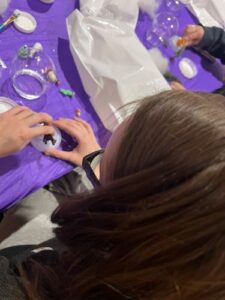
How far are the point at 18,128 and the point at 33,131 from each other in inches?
1.2

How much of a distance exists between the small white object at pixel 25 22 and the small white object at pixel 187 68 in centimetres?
50

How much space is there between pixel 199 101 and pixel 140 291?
0.24 metres

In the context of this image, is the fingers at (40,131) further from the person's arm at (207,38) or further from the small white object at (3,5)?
the person's arm at (207,38)

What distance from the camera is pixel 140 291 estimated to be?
446 millimetres

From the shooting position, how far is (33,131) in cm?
81

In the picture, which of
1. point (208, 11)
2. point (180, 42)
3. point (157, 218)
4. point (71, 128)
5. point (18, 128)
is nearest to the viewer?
point (157, 218)

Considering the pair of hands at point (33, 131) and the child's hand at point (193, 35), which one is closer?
the pair of hands at point (33, 131)

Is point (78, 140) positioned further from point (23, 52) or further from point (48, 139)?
Result: point (23, 52)

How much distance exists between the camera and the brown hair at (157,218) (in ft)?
1.31

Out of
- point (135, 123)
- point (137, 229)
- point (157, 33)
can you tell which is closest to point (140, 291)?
point (137, 229)

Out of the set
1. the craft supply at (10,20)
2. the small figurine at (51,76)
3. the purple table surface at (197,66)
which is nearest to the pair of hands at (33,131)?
the small figurine at (51,76)

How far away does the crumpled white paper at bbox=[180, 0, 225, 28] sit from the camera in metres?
1.42

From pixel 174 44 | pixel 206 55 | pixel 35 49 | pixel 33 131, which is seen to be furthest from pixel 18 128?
pixel 206 55

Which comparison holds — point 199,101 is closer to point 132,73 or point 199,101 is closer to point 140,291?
point 140,291
